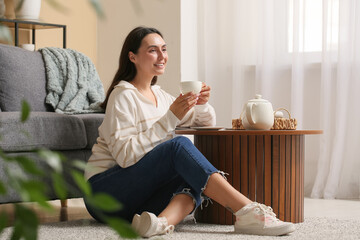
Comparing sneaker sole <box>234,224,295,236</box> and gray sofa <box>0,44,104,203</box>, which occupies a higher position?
gray sofa <box>0,44,104,203</box>

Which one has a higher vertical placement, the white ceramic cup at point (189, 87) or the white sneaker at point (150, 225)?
the white ceramic cup at point (189, 87)

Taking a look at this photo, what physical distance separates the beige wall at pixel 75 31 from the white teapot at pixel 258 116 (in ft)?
7.93

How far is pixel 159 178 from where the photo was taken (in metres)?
2.05

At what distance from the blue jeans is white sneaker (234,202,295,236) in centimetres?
17

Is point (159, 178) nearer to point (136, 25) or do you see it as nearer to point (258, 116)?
point (258, 116)

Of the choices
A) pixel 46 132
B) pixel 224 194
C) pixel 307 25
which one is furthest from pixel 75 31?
pixel 224 194

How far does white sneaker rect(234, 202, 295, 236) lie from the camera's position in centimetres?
195

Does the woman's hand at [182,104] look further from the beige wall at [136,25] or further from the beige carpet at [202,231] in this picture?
the beige wall at [136,25]

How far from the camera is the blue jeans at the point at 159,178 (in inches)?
76.3

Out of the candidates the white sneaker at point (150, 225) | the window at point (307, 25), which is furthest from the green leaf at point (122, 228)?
the window at point (307, 25)

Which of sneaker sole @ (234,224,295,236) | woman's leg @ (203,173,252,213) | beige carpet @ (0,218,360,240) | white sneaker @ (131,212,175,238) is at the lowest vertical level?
beige carpet @ (0,218,360,240)

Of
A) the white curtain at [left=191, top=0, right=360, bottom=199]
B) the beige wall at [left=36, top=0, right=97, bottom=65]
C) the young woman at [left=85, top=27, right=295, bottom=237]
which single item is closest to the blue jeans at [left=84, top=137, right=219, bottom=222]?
the young woman at [left=85, top=27, right=295, bottom=237]

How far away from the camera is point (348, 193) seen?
11.3 ft

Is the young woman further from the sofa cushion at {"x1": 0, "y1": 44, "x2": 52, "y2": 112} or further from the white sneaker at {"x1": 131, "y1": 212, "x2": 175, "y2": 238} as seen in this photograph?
the sofa cushion at {"x1": 0, "y1": 44, "x2": 52, "y2": 112}
